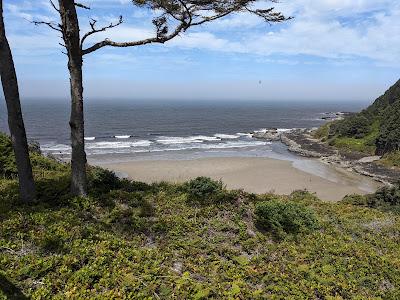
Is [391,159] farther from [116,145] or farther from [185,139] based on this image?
[116,145]

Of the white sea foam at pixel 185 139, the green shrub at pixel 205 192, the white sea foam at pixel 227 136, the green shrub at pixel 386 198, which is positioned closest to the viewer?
the green shrub at pixel 205 192

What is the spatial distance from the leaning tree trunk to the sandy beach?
27.3 meters

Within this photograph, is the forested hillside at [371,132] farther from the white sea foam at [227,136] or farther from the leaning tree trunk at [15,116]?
the leaning tree trunk at [15,116]

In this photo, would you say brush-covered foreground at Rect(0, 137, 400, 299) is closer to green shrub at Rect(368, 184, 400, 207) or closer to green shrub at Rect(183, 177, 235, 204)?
→ green shrub at Rect(183, 177, 235, 204)

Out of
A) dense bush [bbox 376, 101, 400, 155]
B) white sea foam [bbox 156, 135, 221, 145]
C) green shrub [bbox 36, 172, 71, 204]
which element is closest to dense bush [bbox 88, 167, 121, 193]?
green shrub [bbox 36, 172, 71, 204]

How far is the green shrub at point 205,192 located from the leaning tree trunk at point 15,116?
4640 millimetres

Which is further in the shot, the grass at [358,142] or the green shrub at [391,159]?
the grass at [358,142]

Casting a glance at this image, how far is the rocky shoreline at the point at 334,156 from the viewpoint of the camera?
1879 inches

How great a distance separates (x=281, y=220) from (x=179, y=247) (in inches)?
143

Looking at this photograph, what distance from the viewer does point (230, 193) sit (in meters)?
11.8

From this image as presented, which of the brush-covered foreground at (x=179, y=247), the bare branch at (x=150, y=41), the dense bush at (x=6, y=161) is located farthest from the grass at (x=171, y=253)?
the bare branch at (x=150, y=41)

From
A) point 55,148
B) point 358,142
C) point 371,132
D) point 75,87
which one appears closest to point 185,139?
point 55,148

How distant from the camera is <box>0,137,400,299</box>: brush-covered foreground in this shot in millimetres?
6430

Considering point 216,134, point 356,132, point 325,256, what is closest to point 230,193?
point 325,256
